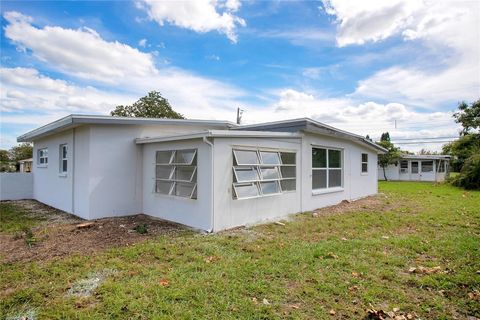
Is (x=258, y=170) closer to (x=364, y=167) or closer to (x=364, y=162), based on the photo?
(x=364, y=162)

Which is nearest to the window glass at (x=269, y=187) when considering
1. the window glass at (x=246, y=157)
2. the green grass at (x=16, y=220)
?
the window glass at (x=246, y=157)

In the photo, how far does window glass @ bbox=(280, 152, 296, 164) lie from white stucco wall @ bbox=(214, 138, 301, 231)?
0.17 metres

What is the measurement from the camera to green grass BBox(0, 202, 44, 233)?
7.68m

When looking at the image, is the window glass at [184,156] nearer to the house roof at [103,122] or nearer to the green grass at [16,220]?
the house roof at [103,122]

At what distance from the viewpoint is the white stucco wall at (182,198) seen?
7.00 m

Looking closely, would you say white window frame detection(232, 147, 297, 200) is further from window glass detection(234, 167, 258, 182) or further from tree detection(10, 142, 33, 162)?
tree detection(10, 142, 33, 162)

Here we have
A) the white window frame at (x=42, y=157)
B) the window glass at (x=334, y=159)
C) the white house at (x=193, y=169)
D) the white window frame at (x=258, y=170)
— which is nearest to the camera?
the white house at (x=193, y=169)

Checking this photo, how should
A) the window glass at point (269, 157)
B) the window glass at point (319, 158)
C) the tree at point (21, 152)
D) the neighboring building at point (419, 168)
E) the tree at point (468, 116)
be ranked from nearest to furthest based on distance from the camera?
1. the window glass at point (269, 157)
2. the window glass at point (319, 158)
3. the tree at point (468, 116)
4. the neighboring building at point (419, 168)
5. the tree at point (21, 152)

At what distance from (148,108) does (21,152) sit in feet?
67.8

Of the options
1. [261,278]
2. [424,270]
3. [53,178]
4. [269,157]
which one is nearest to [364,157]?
[269,157]

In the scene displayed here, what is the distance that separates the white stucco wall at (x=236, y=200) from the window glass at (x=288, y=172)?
0.56 m

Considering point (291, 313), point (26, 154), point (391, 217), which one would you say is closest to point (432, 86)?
point (391, 217)

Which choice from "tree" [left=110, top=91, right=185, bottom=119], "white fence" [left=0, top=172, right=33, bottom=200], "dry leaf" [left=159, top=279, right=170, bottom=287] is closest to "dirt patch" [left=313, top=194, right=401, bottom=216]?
"dry leaf" [left=159, top=279, right=170, bottom=287]

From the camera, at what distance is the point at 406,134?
148 feet
